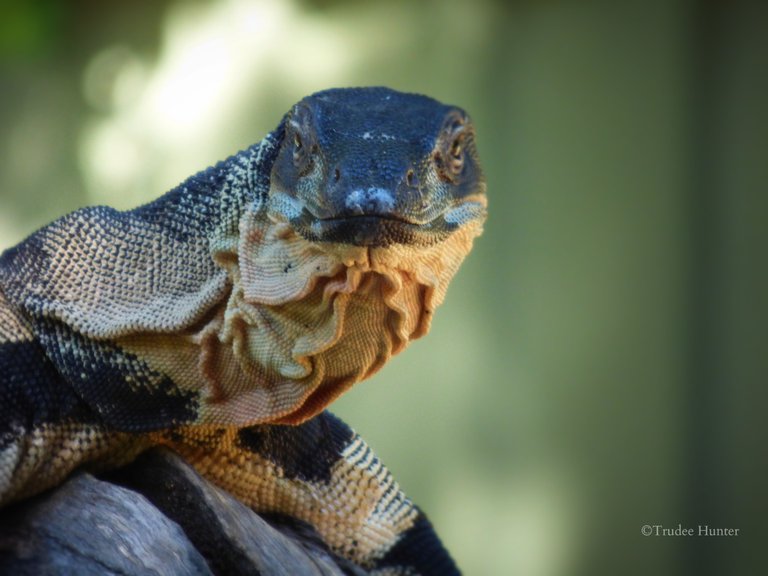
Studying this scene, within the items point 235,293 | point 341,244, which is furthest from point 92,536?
point 341,244

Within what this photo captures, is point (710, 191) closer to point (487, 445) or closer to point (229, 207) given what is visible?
point (487, 445)

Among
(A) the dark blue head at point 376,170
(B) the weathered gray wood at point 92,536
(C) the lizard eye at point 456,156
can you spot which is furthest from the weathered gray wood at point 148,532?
(C) the lizard eye at point 456,156

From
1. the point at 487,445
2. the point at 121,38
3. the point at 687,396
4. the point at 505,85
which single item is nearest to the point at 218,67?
the point at 121,38

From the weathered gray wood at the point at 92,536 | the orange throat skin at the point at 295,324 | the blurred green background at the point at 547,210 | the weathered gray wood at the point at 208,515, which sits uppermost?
the blurred green background at the point at 547,210

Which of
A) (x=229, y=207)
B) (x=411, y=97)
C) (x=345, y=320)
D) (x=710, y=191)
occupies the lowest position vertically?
(x=345, y=320)

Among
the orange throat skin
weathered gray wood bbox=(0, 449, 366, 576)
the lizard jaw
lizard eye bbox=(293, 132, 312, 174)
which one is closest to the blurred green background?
weathered gray wood bbox=(0, 449, 366, 576)

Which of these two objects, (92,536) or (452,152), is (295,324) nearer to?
(452,152)

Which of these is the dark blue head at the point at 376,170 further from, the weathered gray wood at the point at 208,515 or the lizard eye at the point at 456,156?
the weathered gray wood at the point at 208,515

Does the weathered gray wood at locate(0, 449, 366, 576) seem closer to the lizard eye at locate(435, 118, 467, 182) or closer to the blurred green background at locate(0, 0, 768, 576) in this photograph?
the lizard eye at locate(435, 118, 467, 182)
